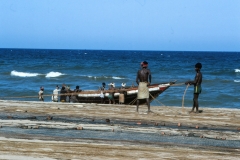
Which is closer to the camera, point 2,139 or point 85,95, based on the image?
point 2,139

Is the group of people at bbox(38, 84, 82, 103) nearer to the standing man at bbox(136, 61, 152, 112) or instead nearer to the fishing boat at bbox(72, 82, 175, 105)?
the fishing boat at bbox(72, 82, 175, 105)

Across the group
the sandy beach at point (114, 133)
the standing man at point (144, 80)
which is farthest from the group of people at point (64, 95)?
the standing man at point (144, 80)

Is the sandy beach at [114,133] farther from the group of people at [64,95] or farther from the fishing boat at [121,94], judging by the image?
the fishing boat at [121,94]

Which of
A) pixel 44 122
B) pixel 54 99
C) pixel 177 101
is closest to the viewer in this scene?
pixel 44 122

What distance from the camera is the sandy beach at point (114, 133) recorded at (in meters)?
6.20

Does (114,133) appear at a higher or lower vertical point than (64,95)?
lower

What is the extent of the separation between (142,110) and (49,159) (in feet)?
21.9

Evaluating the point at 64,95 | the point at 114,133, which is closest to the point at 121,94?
the point at 64,95

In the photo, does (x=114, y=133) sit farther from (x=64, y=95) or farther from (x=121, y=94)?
(x=121, y=94)

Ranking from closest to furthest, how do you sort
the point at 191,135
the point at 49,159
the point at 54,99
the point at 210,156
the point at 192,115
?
the point at 49,159, the point at 210,156, the point at 191,135, the point at 192,115, the point at 54,99

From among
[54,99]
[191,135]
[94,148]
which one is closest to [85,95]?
[54,99]

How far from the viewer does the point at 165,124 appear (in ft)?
31.0

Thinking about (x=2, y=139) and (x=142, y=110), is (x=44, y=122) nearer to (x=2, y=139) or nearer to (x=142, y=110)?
(x=2, y=139)

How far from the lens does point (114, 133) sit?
7977mm
